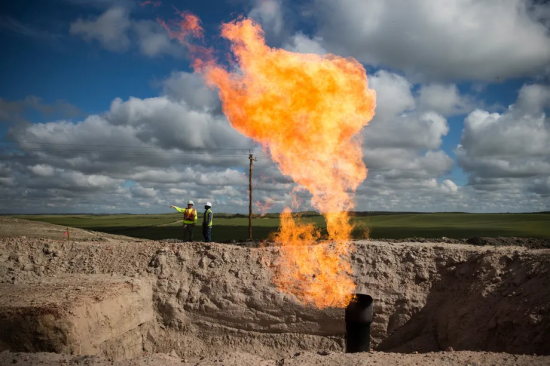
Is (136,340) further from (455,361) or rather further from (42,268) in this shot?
(455,361)

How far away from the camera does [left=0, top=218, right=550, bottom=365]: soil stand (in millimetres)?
10547

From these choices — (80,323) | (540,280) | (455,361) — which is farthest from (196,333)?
(540,280)

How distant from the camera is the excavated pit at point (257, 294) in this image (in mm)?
11008

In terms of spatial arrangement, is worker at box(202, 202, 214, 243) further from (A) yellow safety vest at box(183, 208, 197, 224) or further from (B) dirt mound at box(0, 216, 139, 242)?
(B) dirt mound at box(0, 216, 139, 242)

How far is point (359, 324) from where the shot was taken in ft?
33.1

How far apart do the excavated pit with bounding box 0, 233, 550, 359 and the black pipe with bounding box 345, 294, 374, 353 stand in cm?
284

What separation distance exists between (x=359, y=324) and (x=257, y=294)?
183 inches

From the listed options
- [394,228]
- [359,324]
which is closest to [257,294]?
[359,324]

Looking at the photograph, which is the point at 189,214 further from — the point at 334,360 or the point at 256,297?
the point at 334,360

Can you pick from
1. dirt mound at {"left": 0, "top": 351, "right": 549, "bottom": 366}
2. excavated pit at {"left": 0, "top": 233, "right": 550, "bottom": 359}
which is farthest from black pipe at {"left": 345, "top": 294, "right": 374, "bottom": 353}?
excavated pit at {"left": 0, "top": 233, "right": 550, "bottom": 359}

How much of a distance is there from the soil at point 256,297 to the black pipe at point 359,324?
2153 mm

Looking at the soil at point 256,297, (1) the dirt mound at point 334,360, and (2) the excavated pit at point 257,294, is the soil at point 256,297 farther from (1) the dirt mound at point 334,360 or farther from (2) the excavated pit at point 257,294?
(1) the dirt mound at point 334,360

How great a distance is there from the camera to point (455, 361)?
759cm

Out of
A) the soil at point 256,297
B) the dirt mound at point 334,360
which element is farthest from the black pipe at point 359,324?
the soil at point 256,297
